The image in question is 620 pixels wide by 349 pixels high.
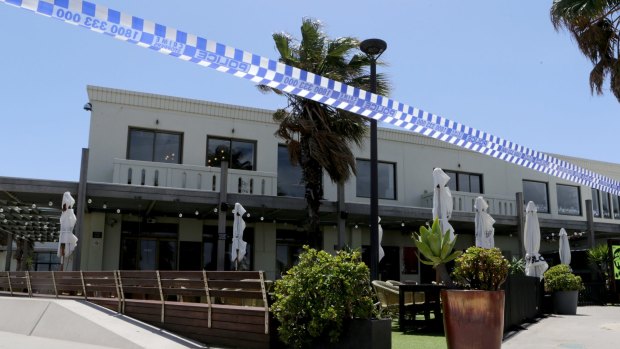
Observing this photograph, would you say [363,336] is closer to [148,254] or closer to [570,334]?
[570,334]

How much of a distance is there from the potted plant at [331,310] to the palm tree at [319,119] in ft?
27.7

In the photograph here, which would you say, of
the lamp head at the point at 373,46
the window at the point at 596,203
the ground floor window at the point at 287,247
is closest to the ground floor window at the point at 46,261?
the ground floor window at the point at 287,247

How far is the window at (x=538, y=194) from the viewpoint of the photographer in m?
24.5

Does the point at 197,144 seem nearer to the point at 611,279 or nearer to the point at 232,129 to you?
the point at 232,129

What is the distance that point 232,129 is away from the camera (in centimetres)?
1944

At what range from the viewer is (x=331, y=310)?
638 centimetres

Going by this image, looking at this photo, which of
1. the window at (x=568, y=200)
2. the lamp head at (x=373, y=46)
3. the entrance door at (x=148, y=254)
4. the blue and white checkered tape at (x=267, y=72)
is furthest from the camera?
the window at (x=568, y=200)

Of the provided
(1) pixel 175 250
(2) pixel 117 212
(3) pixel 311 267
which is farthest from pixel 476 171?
(3) pixel 311 267

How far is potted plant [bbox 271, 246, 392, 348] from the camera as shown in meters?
6.46

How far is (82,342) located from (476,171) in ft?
59.2

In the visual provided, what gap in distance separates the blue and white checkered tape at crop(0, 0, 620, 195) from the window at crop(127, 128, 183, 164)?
944 centimetres

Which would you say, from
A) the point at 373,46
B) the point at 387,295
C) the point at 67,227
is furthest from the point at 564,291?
the point at 67,227

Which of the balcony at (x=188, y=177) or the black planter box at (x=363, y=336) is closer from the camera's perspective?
the black planter box at (x=363, y=336)

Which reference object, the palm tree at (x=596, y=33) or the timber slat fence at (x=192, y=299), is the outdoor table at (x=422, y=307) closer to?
the timber slat fence at (x=192, y=299)
